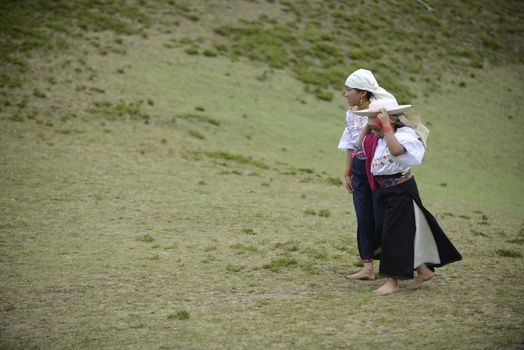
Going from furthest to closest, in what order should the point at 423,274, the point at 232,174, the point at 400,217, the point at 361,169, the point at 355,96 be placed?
1. the point at 232,174
2. the point at 361,169
3. the point at 355,96
4. the point at 423,274
5. the point at 400,217

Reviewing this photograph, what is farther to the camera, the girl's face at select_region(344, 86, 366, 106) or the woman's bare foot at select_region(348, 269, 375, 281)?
the woman's bare foot at select_region(348, 269, 375, 281)

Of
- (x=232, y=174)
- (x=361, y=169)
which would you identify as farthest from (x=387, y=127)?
(x=232, y=174)

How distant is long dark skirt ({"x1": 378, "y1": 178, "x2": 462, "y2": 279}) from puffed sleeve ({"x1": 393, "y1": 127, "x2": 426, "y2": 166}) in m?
0.32

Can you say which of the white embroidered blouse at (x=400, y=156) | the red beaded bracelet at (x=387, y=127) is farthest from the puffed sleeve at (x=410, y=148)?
the red beaded bracelet at (x=387, y=127)

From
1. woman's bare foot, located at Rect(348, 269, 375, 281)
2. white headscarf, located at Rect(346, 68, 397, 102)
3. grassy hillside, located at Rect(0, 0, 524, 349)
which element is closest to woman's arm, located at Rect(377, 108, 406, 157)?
white headscarf, located at Rect(346, 68, 397, 102)

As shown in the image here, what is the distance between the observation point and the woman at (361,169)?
613 cm

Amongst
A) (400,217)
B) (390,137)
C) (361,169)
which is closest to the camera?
(390,137)

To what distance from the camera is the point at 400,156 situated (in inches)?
220

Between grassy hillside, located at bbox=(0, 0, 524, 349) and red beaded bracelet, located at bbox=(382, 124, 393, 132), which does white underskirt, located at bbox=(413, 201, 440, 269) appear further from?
red beaded bracelet, located at bbox=(382, 124, 393, 132)

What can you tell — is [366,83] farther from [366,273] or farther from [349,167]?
[366,273]

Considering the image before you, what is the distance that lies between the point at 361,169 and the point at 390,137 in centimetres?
83

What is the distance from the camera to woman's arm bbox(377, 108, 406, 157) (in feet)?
18.0

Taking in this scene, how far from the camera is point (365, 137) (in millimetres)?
6043

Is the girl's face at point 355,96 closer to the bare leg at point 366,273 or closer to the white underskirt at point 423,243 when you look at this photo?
the white underskirt at point 423,243
